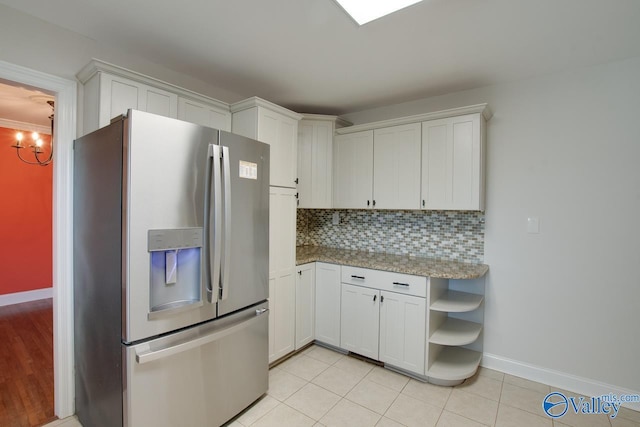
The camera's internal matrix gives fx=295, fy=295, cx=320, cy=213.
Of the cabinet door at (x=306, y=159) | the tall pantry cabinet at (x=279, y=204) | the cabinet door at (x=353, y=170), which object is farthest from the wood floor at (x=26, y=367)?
the cabinet door at (x=353, y=170)

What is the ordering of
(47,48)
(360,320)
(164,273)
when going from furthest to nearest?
(360,320)
(47,48)
(164,273)

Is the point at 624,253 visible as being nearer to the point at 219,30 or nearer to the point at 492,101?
the point at 492,101

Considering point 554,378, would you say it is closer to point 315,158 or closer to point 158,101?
point 315,158

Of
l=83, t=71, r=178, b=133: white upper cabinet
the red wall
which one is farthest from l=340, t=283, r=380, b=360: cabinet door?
the red wall

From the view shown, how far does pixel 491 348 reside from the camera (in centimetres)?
267

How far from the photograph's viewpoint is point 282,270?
2.62m

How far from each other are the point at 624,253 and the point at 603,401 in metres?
1.11

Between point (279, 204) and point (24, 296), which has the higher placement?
point (279, 204)

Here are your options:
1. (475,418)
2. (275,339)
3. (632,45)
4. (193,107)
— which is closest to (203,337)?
(275,339)

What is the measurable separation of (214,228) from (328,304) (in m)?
1.64

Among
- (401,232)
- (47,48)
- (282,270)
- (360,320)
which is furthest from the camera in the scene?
(401,232)

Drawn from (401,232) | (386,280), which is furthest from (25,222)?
(401,232)

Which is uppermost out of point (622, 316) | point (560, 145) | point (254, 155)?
point (560, 145)

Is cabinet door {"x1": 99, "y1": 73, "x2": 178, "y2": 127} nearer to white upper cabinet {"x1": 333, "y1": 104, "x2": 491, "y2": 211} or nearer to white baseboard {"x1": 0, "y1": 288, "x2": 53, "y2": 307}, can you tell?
white upper cabinet {"x1": 333, "y1": 104, "x2": 491, "y2": 211}
